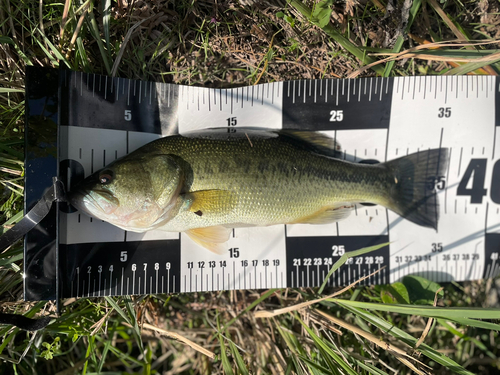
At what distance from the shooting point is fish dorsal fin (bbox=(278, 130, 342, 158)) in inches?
102

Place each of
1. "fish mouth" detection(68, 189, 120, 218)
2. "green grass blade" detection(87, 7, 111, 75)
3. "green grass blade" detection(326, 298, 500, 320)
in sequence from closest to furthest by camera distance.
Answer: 1. "green grass blade" detection(326, 298, 500, 320)
2. "fish mouth" detection(68, 189, 120, 218)
3. "green grass blade" detection(87, 7, 111, 75)

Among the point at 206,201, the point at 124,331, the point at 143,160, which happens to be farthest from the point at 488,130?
the point at 124,331

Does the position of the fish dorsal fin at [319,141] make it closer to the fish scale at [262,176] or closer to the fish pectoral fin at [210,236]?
the fish scale at [262,176]

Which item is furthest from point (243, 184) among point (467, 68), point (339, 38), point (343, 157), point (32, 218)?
point (467, 68)

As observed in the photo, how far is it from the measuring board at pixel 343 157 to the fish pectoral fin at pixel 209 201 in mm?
426

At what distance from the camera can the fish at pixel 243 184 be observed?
86.0 inches

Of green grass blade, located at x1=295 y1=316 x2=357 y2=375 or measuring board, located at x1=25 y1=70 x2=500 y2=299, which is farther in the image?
measuring board, located at x1=25 y1=70 x2=500 y2=299

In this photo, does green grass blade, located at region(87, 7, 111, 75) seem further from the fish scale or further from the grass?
the fish scale

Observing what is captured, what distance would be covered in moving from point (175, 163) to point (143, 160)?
23 cm

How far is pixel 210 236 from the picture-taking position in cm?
245

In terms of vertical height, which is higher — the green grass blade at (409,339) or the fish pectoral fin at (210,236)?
the fish pectoral fin at (210,236)

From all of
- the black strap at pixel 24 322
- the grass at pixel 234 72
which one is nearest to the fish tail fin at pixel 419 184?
the grass at pixel 234 72

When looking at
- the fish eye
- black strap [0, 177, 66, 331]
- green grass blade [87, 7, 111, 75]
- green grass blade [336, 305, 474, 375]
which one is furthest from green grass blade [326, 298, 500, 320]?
green grass blade [87, 7, 111, 75]

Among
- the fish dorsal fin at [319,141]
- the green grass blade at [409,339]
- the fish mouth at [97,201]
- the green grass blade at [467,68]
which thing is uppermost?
the green grass blade at [467,68]
